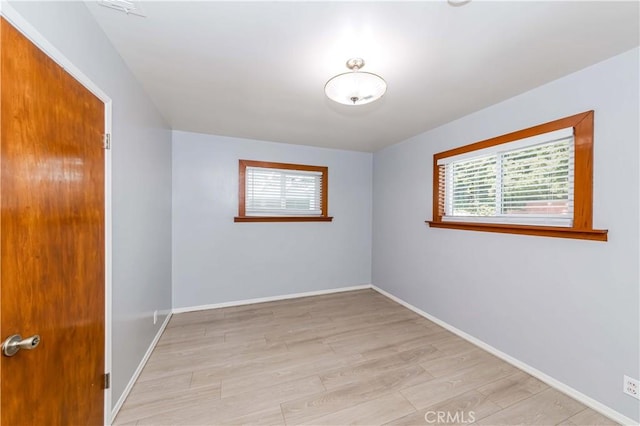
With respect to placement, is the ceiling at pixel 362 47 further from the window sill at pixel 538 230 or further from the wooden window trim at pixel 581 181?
the window sill at pixel 538 230

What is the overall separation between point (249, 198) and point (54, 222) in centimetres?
254

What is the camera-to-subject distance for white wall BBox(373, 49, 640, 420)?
1.59 metres

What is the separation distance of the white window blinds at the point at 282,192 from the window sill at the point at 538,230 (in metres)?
2.00

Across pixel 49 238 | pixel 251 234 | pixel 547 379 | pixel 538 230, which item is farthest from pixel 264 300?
pixel 538 230

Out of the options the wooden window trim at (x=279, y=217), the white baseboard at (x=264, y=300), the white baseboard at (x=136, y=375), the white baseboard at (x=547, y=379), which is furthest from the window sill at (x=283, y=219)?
the white baseboard at (x=547, y=379)

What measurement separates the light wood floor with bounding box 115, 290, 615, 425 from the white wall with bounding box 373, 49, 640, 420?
→ 239 mm

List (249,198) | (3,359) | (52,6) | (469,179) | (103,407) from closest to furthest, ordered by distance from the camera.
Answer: (3,359) < (52,6) < (103,407) < (469,179) < (249,198)

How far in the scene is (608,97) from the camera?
1683mm

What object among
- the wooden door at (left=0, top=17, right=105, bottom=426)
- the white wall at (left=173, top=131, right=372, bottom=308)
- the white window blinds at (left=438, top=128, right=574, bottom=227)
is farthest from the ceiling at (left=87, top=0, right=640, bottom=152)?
the white wall at (left=173, top=131, right=372, bottom=308)

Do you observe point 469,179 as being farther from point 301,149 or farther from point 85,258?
point 85,258

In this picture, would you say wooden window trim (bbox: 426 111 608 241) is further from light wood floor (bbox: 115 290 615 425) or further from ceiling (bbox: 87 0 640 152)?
light wood floor (bbox: 115 290 615 425)

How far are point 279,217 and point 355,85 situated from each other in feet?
7.92

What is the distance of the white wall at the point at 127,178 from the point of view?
1.17 metres

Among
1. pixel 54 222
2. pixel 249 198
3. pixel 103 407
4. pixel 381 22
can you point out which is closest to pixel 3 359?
pixel 54 222
